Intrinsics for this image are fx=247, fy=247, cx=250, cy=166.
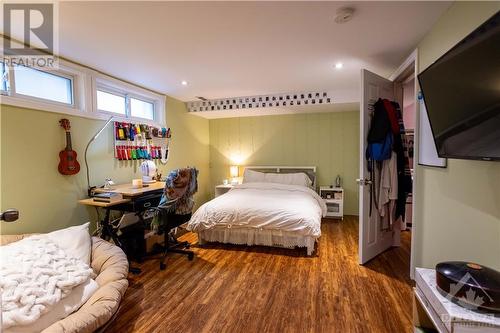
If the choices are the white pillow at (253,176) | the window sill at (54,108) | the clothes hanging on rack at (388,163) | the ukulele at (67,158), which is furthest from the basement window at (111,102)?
the clothes hanging on rack at (388,163)

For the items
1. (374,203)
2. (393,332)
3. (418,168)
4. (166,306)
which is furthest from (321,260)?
(166,306)

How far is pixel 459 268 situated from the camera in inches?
49.3

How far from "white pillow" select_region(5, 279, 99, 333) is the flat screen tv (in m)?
2.68

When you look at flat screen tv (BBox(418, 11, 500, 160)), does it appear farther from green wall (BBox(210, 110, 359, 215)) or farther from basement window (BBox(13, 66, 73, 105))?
basement window (BBox(13, 66, 73, 105))

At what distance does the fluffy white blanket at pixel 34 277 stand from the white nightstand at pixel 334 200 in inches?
153

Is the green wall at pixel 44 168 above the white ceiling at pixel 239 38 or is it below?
below

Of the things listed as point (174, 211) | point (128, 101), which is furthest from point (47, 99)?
point (174, 211)

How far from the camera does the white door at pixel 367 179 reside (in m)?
2.63

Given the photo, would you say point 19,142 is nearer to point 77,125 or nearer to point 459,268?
point 77,125

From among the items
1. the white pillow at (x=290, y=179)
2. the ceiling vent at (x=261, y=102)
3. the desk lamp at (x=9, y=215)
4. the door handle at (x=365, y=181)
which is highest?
the ceiling vent at (x=261, y=102)

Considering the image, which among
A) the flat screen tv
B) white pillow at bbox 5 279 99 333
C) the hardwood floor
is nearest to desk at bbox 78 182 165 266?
the hardwood floor

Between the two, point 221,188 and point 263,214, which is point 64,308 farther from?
point 221,188

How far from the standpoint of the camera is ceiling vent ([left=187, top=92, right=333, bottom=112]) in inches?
161

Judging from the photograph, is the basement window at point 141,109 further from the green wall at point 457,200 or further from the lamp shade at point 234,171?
the green wall at point 457,200
